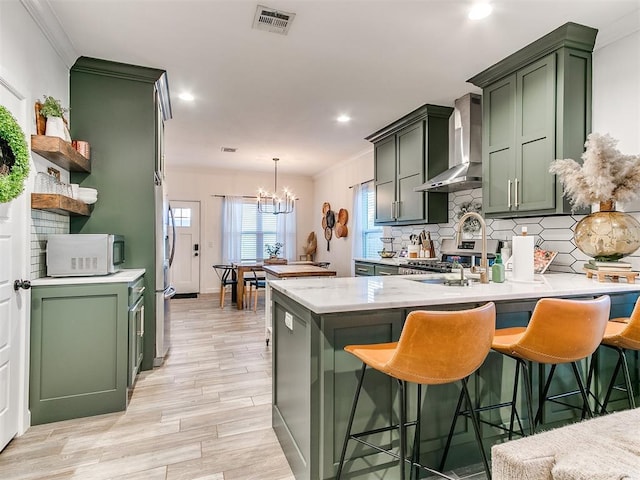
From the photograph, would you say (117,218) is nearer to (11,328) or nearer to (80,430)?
(11,328)

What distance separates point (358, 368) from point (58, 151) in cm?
234

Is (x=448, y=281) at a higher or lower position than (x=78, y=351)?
higher

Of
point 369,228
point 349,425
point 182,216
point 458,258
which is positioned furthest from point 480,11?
point 182,216

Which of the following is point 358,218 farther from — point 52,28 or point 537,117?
point 52,28

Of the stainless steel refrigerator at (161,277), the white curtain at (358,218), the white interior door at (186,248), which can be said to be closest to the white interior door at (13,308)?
the stainless steel refrigerator at (161,277)

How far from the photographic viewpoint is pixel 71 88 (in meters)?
2.99

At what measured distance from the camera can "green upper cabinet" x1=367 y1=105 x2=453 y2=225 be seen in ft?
13.6

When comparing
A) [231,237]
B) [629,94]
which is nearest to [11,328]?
[629,94]

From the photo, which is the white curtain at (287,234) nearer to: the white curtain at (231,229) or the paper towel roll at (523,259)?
the white curtain at (231,229)

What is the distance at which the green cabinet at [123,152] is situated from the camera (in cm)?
302

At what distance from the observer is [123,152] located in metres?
3.12

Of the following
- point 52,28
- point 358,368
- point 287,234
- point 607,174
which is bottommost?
point 358,368

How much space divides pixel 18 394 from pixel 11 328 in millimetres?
436

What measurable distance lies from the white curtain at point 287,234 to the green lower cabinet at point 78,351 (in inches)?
226
